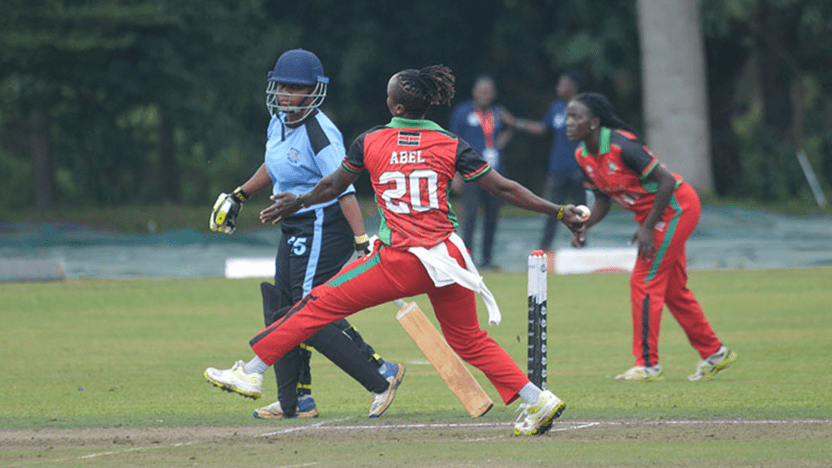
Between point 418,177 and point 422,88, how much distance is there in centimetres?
50

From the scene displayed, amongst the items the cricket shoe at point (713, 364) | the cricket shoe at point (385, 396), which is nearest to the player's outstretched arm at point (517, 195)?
the cricket shoe at point (385, 396)

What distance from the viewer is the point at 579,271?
17250mm

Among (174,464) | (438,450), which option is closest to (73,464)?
(174,464)

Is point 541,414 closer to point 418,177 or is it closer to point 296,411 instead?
point 418,177

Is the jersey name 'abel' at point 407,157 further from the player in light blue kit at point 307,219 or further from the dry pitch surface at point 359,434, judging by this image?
the dry pitch surface at point 359,434

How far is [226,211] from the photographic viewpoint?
8.26m

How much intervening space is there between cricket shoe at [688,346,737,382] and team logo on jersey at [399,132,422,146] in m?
3.56

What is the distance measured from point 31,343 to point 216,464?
223 inches

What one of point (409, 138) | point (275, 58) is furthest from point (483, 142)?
point (275, 58)

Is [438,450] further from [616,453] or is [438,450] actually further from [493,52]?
[493,52]

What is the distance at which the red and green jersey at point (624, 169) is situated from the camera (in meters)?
9.79

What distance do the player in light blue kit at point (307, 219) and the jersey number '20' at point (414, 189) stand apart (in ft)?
2.90

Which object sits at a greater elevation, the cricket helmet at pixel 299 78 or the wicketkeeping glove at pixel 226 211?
the cricket helmet at pixel 299 78

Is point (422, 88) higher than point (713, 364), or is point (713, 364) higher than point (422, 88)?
point (422, 88)
